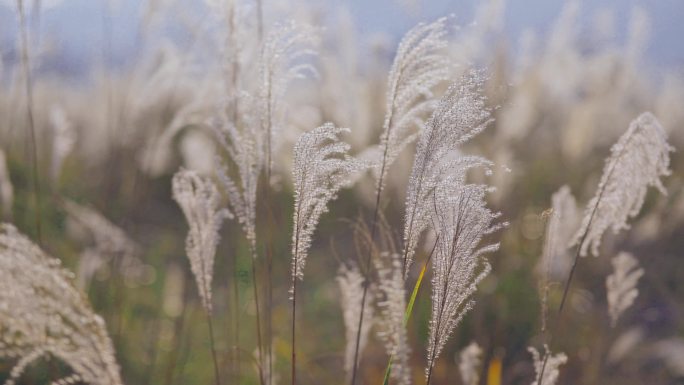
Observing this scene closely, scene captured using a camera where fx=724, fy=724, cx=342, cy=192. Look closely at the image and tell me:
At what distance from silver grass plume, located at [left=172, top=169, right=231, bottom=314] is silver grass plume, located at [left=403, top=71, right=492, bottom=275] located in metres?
0.52

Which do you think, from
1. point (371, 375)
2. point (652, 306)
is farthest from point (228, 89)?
point (652, 306)

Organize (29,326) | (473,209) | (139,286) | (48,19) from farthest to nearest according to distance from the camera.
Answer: (139,286)
(48,19)
(29,326)
(473,209)

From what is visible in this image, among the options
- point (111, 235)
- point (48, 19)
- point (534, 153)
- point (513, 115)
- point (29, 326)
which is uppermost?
Result: point (534, 153)

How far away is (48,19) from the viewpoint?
363cm

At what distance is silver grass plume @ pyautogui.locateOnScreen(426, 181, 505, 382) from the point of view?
3.94 feet

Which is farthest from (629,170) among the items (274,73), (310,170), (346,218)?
(346,218)

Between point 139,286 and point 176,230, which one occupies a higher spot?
point 176,230

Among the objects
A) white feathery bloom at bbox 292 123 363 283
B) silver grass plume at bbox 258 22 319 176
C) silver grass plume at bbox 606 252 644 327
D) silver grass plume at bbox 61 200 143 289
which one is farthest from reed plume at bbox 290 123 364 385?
silver grass plume at bbox 61 200 143 289

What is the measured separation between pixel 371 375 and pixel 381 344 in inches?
9.1

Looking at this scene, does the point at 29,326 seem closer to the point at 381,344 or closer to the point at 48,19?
the point at 381,344

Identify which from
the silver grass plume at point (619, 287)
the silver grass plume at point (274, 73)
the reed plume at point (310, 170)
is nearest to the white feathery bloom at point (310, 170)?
the reed plume at point (310, 170)

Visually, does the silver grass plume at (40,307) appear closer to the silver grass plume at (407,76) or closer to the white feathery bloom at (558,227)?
the silver grass plume at (407,76)

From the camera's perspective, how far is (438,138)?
4.05ft

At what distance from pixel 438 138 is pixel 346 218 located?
0.96 metres
